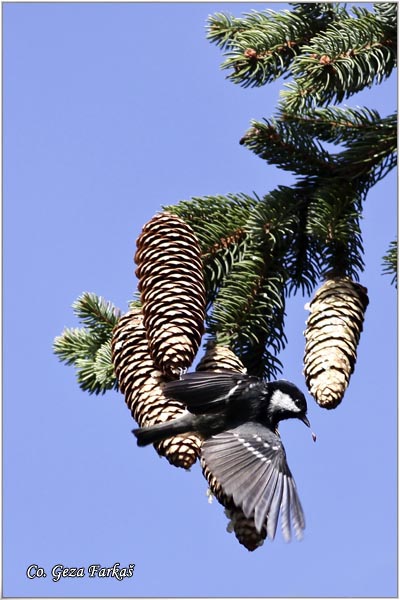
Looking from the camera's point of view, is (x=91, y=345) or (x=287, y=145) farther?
(x=91, y=345)

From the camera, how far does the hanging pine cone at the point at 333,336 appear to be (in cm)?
277

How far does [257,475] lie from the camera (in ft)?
9.38

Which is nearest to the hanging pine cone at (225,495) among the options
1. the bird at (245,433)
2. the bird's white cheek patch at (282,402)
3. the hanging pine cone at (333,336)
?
the bird at (245,433)

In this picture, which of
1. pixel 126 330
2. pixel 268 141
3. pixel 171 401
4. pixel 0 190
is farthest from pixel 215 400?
pixel 0 190

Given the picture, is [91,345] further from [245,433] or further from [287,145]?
[287,145]

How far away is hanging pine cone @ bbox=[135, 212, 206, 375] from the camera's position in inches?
114

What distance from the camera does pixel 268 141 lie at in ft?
10.6

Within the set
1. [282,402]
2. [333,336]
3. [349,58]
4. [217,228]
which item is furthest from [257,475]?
[349,58]

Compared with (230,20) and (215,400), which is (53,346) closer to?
(215,400)

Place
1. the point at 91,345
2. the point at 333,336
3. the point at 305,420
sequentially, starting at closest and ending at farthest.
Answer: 1. the point at 333,336
2. the point at 305,420
3. the point at 91,345

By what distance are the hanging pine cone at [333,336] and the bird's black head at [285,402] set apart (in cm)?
19

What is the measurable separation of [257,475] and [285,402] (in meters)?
0.38

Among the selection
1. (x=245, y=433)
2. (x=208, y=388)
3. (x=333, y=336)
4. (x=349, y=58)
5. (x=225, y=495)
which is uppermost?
(x=349, y=58)

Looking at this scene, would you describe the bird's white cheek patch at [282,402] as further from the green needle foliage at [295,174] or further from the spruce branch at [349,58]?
the spruce branch at [349,58]
